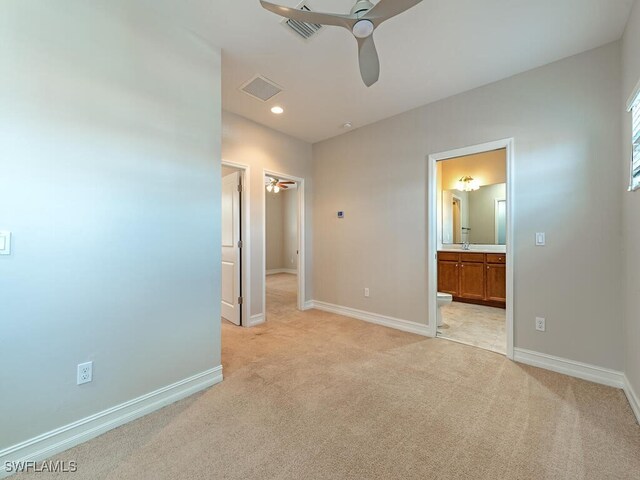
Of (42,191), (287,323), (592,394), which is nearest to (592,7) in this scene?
(592,394)

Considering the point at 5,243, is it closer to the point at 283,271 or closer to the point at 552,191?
the point at 552,191

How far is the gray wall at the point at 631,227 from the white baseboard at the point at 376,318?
160 cm

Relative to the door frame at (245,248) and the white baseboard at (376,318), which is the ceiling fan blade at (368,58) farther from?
the white baseboard at (376,318)

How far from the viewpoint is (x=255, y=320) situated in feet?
11.8

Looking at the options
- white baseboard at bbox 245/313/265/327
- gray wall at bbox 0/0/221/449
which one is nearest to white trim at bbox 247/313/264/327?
white baseboard at bbox 245/313/265/327

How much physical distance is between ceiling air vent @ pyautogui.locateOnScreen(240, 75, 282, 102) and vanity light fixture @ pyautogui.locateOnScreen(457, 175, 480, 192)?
3.88 m

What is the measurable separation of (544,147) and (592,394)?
206 centimetres

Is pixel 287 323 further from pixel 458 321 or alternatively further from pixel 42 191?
pixel 42 191

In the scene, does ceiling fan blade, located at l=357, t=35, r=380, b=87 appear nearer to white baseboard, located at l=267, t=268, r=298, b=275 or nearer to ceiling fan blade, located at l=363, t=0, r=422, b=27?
ceiling fan blade, located at l=363, t=0, r=422, b=27

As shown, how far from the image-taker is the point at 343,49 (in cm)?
220

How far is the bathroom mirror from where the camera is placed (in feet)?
15.0

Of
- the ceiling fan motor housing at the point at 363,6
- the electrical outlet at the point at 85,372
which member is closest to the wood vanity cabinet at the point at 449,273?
the ceiling fan motor housing at the point at 363,6

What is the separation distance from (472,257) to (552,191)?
91.6 inches

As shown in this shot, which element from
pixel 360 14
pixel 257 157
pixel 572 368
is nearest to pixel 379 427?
pixel 572 368
